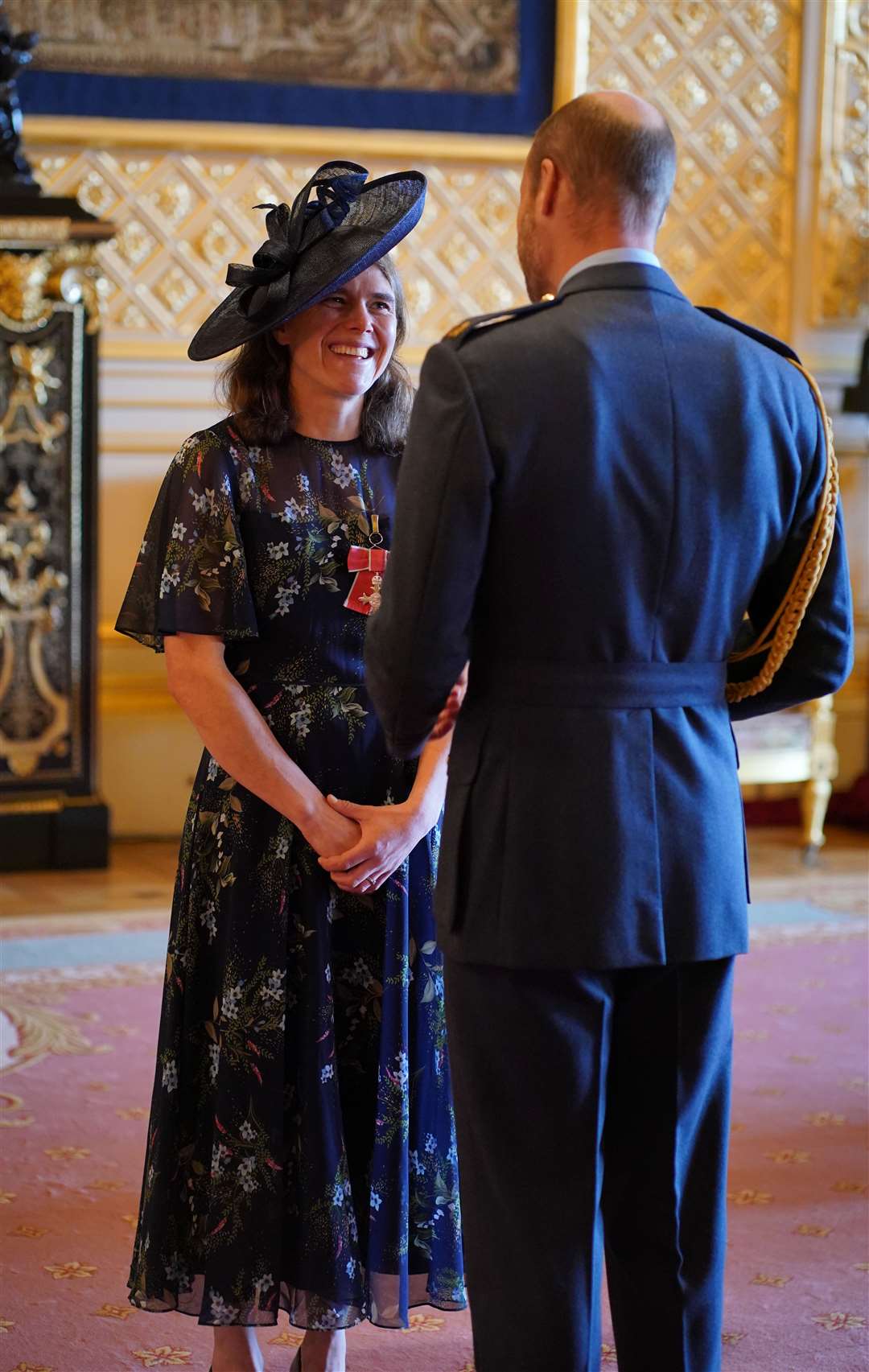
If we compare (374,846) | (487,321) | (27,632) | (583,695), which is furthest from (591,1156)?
(27,632)

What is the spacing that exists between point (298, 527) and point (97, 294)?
338 centimetres

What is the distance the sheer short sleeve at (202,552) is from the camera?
2080mm

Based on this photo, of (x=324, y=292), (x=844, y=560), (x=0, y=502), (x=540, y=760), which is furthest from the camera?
(x=0, y=502)

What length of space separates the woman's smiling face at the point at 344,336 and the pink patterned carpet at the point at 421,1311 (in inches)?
48.1

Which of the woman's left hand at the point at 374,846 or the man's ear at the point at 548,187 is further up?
the man's ear at the point at 548,187

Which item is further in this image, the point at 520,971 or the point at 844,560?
the point at 844,560

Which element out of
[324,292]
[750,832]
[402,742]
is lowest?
[750,832]

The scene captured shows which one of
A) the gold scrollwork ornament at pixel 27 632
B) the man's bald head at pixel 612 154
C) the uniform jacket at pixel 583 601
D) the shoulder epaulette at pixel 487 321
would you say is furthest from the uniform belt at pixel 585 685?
the gold scrollwork ornament at pixel 27 632

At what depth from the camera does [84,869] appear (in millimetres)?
5445

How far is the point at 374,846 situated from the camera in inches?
82.0

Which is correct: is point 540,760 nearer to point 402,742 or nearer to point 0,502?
point 402,742

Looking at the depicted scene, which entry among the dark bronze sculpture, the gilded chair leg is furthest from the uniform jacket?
the gilded chair leg

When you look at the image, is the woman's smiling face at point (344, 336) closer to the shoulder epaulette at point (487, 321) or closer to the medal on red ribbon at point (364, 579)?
the medal on red ribbon at point (364, 579)

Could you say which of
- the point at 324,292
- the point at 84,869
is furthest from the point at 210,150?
the point at 324,292
